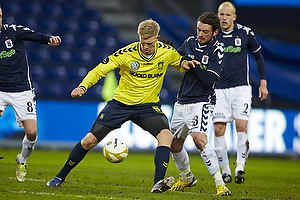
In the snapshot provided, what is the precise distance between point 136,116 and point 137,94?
0.81ft

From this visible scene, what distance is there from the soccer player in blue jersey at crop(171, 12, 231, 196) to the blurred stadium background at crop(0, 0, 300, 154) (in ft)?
22.1

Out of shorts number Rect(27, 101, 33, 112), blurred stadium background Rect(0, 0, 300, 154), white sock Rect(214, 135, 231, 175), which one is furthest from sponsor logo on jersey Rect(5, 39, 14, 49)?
blurred stadium background Rect(0, 0, 300, 154)

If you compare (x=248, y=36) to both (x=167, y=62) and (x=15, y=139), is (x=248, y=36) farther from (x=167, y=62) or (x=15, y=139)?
(x=15, y=139)

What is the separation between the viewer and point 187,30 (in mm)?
16688

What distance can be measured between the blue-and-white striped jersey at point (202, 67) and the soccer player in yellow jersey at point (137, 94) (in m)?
0.22

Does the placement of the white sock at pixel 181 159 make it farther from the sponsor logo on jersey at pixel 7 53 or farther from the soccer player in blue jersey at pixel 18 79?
the sponsor logo on jersey at pixel 7 53

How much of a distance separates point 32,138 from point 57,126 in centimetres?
682

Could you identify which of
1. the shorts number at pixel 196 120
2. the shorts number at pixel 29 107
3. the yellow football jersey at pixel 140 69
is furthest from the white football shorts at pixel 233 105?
the shorts number at pixel 29 107

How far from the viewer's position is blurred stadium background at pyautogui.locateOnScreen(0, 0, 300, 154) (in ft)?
44.4

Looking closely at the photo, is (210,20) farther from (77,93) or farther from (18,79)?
(18,79)

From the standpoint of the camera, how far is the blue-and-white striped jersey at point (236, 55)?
780cm

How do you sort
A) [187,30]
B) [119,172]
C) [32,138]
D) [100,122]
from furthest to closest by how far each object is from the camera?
1. [187,30]
2. [119,172]
3. [32,138]
4. [100,122]

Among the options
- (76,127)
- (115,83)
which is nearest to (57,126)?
(76,127)

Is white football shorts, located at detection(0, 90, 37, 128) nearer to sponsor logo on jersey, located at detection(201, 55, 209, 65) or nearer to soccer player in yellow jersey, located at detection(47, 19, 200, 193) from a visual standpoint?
soccer player in yellow jersey, located at detection(47, 19, 200, 193)
